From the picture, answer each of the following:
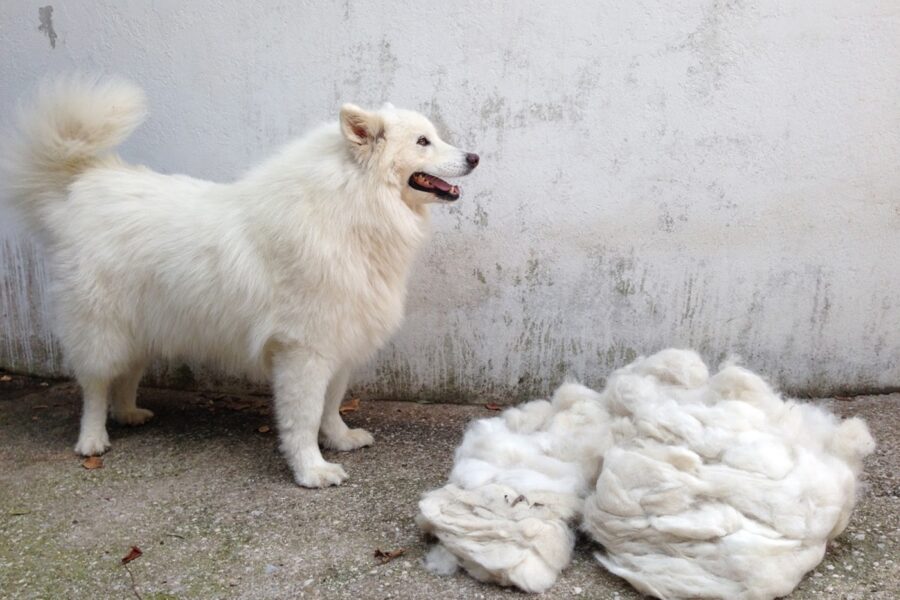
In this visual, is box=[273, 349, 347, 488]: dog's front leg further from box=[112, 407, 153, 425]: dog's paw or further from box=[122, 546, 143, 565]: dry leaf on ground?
box=[112, 407, 153, 425]: dog's paw

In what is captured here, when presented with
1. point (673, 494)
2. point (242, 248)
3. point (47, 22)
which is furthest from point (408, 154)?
point (47, 22)

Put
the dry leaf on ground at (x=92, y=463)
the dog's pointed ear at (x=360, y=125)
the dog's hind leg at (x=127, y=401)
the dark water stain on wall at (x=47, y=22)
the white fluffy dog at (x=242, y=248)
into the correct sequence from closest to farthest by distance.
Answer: the dog's pointed ear at (x=360, y=125) < the white fluffy dog at (x=242, y=248) < the dry leaf on ground at (x=92, y=463) < the dog's hind leg at (x=127, y=401) < the dark water stain on wall at (x=47, y=22)

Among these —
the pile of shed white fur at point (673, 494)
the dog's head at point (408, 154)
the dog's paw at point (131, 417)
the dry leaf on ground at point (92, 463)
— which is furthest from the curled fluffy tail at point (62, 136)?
the pile of shed white fur at point (673, 494)

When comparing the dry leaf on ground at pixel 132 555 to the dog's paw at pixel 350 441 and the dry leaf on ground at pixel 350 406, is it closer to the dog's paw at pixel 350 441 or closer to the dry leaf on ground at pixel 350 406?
the dog's paw at pixel 350 441

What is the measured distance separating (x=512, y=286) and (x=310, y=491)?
1.54 metres

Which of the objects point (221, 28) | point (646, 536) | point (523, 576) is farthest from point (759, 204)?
point (221, 28)

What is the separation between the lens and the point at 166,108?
434cm

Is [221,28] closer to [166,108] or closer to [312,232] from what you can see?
[166,108]

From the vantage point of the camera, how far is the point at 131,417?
4.22 m

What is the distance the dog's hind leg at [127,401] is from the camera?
4.16m

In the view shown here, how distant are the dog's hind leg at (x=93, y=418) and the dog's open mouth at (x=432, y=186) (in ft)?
6.14

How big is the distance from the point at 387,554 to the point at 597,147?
2298mm

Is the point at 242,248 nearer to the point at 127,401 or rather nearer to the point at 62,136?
the point at 62,136

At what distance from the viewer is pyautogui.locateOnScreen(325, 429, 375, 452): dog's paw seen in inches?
151
